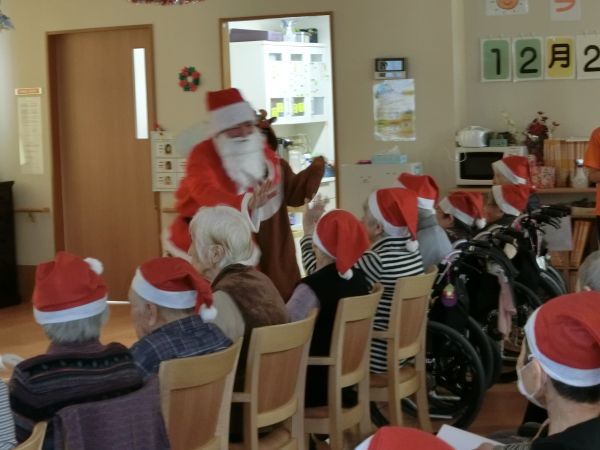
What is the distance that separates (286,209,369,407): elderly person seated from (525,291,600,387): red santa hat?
2.02 meters

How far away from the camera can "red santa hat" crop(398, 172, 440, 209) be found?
509 cm

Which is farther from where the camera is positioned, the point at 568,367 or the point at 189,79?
the point at 189,79

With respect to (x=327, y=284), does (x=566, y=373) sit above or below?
above

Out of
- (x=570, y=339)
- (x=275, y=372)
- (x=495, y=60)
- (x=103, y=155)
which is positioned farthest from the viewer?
(x=103, y=155)

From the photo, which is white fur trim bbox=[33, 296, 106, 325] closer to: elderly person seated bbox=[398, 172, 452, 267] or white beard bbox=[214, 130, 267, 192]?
white beard bbox=[214, 130, 267, 192]

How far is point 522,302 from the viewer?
5656 millimetres

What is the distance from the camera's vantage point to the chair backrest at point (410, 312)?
4.04m

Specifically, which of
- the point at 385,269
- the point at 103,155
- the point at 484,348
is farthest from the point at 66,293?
the point at 103,155

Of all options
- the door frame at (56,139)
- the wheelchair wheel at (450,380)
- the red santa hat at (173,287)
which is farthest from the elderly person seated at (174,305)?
the door frame at (56,139)

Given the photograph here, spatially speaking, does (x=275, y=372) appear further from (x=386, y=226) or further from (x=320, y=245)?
(x=386, y=226)

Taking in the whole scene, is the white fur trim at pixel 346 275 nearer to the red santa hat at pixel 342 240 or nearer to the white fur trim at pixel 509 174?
the red santa hat at pixel 342 240


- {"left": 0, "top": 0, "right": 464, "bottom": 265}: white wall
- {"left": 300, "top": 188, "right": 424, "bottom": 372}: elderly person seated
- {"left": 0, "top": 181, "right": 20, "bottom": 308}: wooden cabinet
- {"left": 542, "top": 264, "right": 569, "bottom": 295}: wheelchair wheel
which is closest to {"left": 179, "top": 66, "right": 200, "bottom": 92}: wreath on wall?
{"left": 0, "top": 0, "right": 464, "bottom": 265}: white wall

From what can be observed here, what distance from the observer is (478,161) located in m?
7.56

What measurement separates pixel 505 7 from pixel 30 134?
4.12 meters
